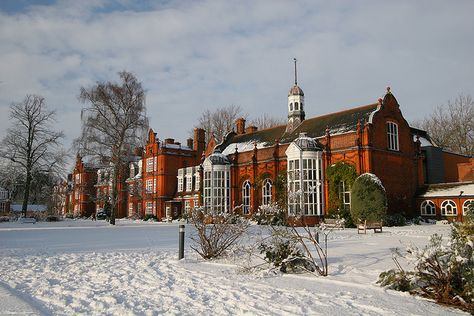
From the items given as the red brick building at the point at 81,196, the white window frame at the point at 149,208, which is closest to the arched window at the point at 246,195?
the white window frame at the point at 149,208

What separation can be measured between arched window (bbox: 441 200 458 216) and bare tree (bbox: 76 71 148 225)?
2221 centimetres

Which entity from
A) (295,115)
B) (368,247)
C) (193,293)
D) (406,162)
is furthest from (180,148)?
(193,293)

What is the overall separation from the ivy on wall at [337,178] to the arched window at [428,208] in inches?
253

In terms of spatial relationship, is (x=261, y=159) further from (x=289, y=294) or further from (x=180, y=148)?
(x=289, y=294)

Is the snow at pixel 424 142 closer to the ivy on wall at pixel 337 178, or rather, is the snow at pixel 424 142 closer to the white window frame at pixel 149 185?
the ivy on wall at pixel 337 178

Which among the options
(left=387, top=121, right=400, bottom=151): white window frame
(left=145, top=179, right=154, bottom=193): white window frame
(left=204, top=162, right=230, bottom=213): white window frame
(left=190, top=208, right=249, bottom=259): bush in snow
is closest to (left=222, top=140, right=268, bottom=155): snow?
(left=204, top=162, right=230, bottom=213): white window frame

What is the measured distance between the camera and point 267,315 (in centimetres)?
521

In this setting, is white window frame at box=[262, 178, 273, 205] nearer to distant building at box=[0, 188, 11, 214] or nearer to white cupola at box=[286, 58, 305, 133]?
white cupola at box=[286, 58, 305, 133]

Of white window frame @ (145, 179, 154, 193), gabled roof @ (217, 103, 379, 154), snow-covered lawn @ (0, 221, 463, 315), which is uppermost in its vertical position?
gabled roof @ (217, 103, 379, 154)

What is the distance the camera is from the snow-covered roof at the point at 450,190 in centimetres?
2608

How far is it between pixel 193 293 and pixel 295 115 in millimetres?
28925

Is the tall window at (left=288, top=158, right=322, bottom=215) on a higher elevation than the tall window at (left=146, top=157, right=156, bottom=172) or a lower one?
lower

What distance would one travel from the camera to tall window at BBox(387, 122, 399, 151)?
2795 cm

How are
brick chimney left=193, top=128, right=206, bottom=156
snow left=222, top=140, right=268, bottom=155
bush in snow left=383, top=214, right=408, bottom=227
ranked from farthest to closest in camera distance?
brick chimney left=193, top=128, right=206, bottom=156
snow left=222, top=140, right=268, bottom=155
bush in snow left=383, top=214, right=408, bottom=227
